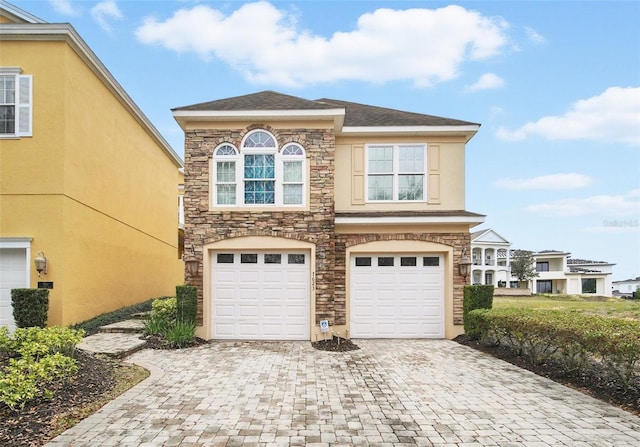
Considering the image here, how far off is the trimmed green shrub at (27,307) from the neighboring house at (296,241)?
10.8 feet

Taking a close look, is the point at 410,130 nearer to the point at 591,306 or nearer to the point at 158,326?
the point at 158,326

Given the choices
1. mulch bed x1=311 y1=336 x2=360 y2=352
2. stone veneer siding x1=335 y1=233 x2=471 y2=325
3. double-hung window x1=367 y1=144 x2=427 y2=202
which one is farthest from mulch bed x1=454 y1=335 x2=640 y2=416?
double-hung window x1=367 y1=144 x2=427 y2=202

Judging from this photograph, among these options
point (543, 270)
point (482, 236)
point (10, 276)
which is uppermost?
point (482, 236)

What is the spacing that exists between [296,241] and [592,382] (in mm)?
6556

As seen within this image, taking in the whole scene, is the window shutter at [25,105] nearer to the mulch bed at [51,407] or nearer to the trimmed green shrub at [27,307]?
the trimmed green shrub at [27,307]

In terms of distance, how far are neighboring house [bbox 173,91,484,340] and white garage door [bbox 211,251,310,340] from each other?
0.03 meters

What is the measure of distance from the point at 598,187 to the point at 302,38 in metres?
13.5

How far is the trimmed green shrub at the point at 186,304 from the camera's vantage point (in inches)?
390

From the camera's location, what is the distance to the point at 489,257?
41.3m

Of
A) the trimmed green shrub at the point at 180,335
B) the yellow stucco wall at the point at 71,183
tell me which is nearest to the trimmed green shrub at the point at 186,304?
the trimmed green shrub at the point at 180,335

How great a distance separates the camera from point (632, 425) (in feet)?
16.6

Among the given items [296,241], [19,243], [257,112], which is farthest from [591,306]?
[19,243]

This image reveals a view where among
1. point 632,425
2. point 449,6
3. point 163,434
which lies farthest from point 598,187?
point 163,434

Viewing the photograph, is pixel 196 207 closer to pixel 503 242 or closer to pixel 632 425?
pixel 632 425
